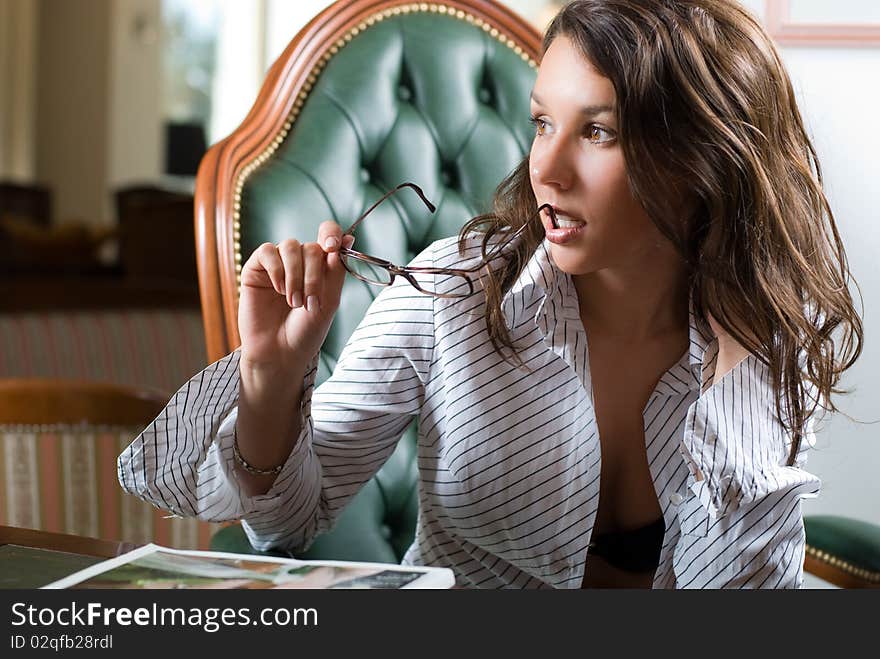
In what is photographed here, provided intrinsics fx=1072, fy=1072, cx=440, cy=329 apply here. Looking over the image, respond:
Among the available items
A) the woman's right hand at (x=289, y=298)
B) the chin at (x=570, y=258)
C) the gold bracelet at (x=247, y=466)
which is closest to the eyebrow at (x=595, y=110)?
the chin at (x=570, y=258)

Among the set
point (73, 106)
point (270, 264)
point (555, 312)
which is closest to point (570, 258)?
point (555, 312)

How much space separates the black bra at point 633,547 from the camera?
1019mm

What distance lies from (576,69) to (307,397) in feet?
1.13

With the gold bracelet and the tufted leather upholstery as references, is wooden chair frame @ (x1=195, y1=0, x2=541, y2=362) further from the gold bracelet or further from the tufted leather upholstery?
the gold bracelet

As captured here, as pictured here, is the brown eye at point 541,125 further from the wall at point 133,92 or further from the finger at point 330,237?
Answer: the wall at point 133,92

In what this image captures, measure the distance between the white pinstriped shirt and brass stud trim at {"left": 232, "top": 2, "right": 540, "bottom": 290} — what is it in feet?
0.71

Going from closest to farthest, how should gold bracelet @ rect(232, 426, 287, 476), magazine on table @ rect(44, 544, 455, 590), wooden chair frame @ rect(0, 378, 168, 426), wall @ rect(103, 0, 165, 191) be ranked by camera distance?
1. magazine on table @ rect(44, 544, 455, 590)
2. gold bracelet @ rect(232, 426, 287, 476)
3. wooden chair frame @ rect(0, 378, 168, 426)
4. wall @ rect(103, 0, 165, 191)

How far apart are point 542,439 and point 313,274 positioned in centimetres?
30

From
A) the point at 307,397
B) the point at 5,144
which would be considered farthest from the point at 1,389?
the point at 5,144

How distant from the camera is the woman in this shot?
864 mm

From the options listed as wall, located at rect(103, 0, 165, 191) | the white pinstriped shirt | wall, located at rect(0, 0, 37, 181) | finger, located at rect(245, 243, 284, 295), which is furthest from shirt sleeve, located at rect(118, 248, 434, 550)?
wall, located at rect(0, 0, 37, 181)

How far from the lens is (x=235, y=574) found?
62 cm

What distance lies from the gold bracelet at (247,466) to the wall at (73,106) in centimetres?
742

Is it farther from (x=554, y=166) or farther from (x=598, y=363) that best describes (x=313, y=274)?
(x=598, y=363)
